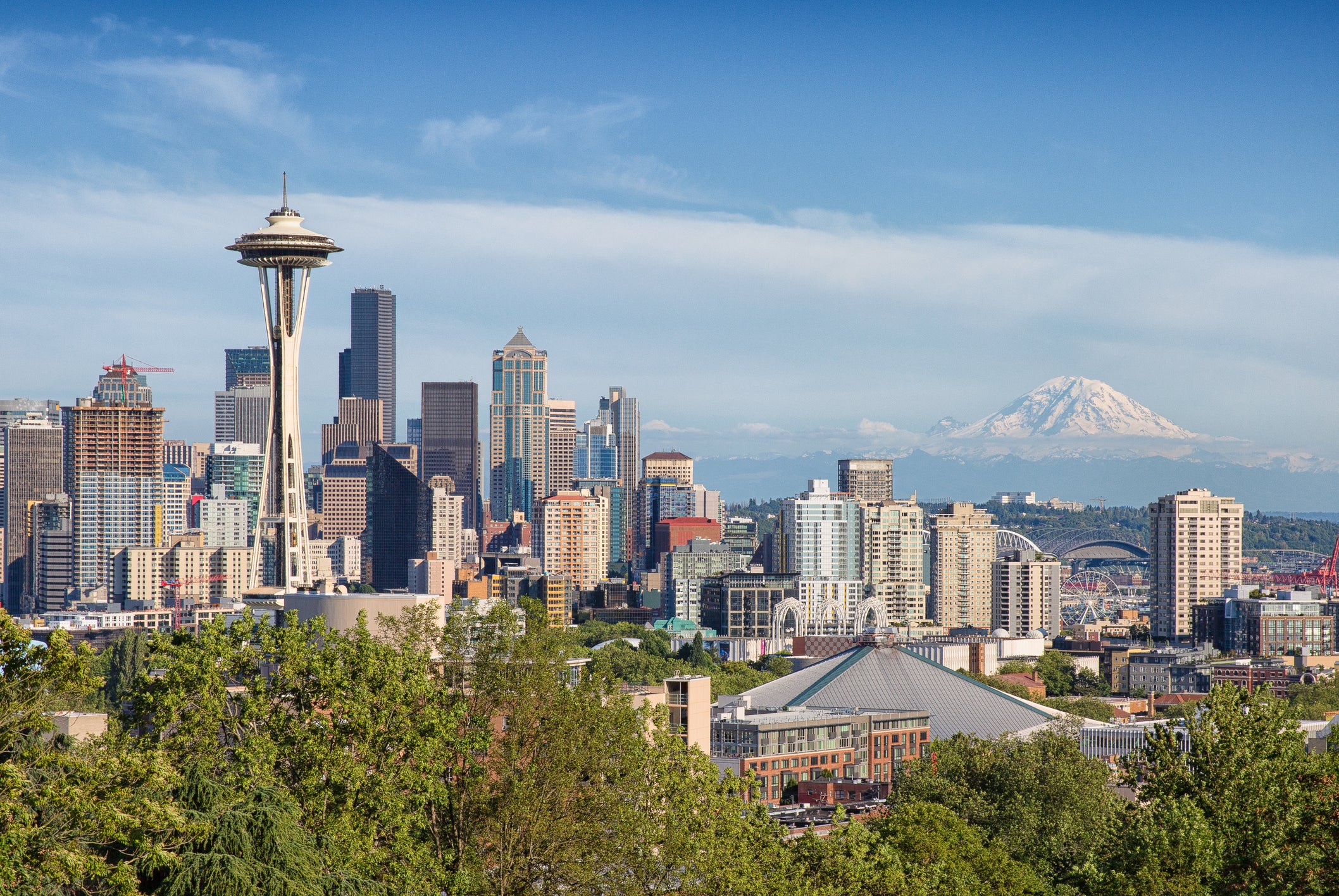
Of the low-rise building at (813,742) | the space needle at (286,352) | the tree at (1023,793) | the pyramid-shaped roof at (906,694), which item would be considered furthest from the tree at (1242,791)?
the space needle at (286,352)

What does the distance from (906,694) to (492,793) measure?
90.7 meters

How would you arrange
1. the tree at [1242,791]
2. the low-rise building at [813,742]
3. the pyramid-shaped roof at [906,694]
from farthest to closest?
1. the pyramid-shaped roof at [906,694]
2. the low-rise building at [813,742]
3. the tree at [1242,791]

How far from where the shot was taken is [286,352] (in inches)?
5443

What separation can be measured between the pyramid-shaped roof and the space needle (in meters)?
40.3

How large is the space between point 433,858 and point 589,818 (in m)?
3.40

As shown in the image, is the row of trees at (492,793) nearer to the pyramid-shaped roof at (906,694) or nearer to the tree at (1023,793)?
the tree at (1023,793)

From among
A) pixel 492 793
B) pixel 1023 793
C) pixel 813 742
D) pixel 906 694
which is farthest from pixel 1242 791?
pixel 906 694

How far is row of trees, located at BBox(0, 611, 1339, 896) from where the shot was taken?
98.6ft

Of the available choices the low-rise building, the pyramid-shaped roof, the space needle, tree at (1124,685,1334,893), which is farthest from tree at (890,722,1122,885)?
the space needle

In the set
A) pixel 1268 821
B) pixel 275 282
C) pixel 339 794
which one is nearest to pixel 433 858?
pixel 339 794

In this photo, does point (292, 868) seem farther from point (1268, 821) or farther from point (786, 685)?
point (786, 685)

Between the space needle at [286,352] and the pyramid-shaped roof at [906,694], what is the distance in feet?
132

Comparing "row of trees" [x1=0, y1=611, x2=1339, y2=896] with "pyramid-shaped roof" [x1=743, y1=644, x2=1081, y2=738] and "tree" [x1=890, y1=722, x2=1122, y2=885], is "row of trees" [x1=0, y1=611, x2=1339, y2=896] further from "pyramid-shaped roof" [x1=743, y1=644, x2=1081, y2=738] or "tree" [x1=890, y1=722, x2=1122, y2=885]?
"pyramid-shaped roof" [x1=743, y1=644, x2=1081, y2=738]

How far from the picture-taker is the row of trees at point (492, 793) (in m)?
30.0
